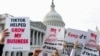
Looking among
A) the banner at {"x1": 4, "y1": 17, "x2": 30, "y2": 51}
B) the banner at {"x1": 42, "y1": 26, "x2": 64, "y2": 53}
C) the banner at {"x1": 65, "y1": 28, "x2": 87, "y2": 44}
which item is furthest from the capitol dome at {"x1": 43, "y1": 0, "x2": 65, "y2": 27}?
the banner at {"x1": 4, "y1": 17, "x2": 30, "y2": 51}

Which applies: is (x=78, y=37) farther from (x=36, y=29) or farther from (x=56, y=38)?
(x=36, y=29)

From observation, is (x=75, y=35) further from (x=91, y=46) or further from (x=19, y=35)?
(x=19, y=35)

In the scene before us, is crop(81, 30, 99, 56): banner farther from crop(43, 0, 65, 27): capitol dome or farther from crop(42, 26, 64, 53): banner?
crop(43, 0, 65, 27): capitol dome

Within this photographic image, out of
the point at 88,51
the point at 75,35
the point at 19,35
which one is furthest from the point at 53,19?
the point at 19,35

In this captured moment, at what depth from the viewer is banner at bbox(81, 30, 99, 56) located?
490 inches

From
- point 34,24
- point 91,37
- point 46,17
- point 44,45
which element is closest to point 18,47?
point 44,45

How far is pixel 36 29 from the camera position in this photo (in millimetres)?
74562

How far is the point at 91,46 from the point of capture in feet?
41.0

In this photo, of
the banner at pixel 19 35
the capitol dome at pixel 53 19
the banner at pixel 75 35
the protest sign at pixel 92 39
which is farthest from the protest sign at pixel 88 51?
the capitol dome at pixel 53 19

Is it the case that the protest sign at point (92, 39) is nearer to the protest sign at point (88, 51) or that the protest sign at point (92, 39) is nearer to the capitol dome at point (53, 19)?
the protest sign at point (88, 51)

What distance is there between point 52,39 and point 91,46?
1.38 m

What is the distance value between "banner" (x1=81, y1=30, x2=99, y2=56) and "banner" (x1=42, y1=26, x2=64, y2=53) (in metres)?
0.91

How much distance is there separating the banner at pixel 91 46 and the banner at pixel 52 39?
911 mm

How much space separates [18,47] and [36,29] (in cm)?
6497
